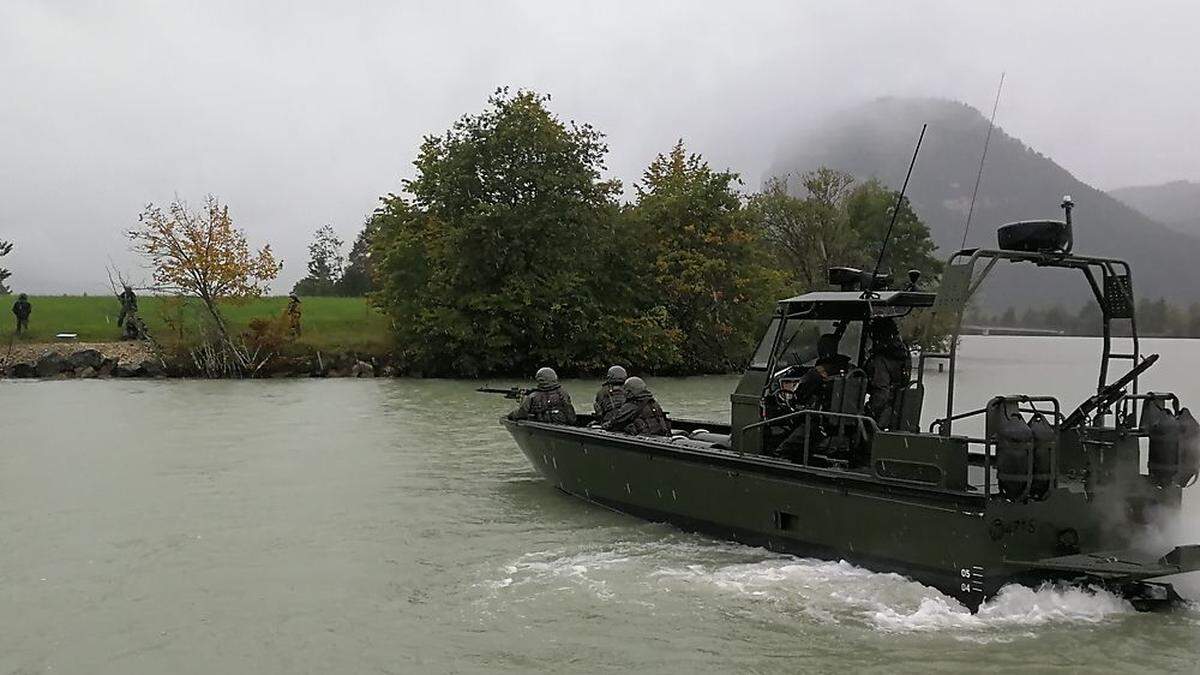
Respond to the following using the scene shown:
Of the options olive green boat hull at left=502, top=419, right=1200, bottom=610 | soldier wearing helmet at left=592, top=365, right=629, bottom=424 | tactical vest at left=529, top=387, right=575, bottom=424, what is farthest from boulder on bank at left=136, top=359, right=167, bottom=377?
olive green boat hull at left=502, top=419, right=1200, bottom=610

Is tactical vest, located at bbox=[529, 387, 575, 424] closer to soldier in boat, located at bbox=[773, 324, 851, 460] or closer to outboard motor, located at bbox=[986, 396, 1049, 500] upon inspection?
soldier in boat, located at bbox=[773, 324, 851, 460]

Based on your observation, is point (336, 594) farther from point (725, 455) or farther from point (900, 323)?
point (900, 323)

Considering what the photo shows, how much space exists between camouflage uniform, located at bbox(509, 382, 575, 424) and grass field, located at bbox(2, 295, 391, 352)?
77.6 feet

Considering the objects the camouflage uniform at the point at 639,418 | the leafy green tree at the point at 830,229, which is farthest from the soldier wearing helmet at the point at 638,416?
the leafy green tree at the point at 830,229

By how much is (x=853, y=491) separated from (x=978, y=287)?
1804 millimetres

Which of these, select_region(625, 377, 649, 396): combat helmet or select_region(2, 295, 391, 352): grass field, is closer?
select_region(625, 377, 649, 396): combat helmet

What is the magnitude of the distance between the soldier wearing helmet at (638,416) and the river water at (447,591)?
0.94 metres

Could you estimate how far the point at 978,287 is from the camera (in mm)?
7438

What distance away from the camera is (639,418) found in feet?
36.2

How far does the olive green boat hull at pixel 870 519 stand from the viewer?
23.4ft

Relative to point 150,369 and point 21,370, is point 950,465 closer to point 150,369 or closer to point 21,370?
point 150,369

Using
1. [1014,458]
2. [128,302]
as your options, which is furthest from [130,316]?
[1014,458]

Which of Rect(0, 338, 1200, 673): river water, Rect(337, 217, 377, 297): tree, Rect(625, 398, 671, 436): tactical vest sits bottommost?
Rect(0, 338, 1200, 673): river water

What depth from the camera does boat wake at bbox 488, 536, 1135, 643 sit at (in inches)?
284
